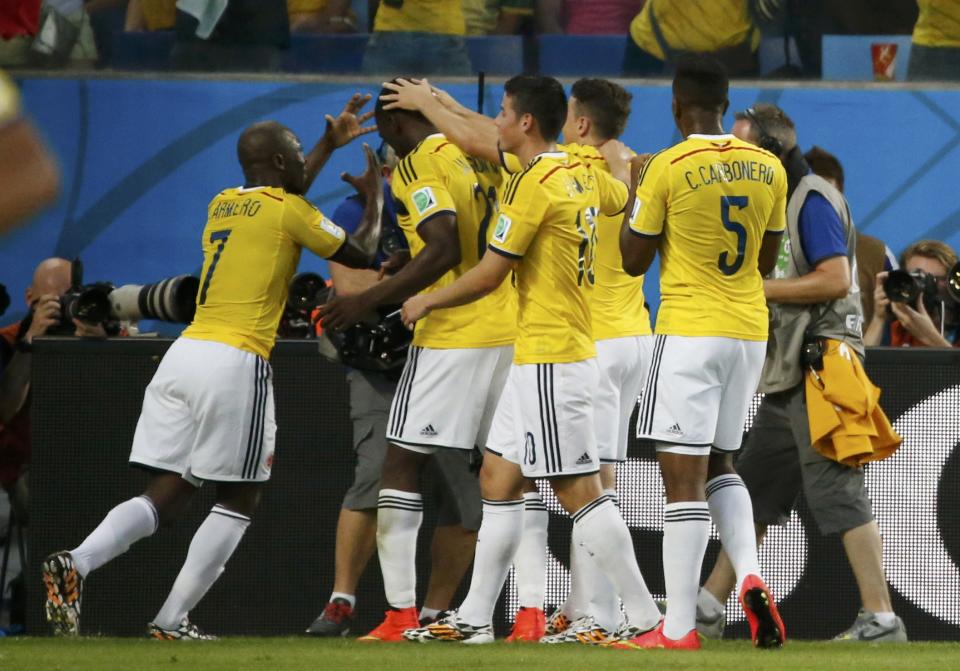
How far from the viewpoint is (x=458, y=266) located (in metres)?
6.49

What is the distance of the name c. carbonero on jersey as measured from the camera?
5859 mm

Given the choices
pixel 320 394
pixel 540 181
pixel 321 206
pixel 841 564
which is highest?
pixel 321 206

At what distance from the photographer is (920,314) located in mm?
7582

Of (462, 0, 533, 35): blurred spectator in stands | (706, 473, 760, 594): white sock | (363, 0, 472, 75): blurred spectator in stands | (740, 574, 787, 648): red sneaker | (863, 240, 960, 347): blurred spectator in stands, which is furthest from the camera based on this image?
(462, 0, 533, 35): blurred spectator in stands

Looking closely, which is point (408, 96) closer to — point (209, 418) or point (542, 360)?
point (542, 360)

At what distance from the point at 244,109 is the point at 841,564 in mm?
4704

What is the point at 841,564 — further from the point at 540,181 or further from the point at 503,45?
the point at 503,45

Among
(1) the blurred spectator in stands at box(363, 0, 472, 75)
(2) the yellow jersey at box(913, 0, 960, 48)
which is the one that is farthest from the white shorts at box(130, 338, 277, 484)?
(2) the yellow jersey at box(913, 0, 960, 48)

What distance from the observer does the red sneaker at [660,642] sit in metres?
5.76

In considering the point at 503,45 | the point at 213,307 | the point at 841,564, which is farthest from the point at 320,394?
the point at 503,45

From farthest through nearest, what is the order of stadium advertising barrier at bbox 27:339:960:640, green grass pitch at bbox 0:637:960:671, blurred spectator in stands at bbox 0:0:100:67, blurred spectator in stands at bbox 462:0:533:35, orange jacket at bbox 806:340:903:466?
blurred spectator in stands at bbox 462:0:533:35 < blurred spectator in stands at bbox 0:0:100:67 < stadium advertising barrier at bbox 27:339:960:640 < orange jacket at bbox 806:340:903:466 < green grass pitch at bbox 0:637:960:671

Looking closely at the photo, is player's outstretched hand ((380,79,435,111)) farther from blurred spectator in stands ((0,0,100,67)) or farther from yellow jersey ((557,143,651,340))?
blurred spectator in stands ((0,0,100,67))

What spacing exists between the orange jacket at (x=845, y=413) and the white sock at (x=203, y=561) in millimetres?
2210

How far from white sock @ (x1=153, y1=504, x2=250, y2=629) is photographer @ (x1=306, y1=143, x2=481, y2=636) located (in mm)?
629
